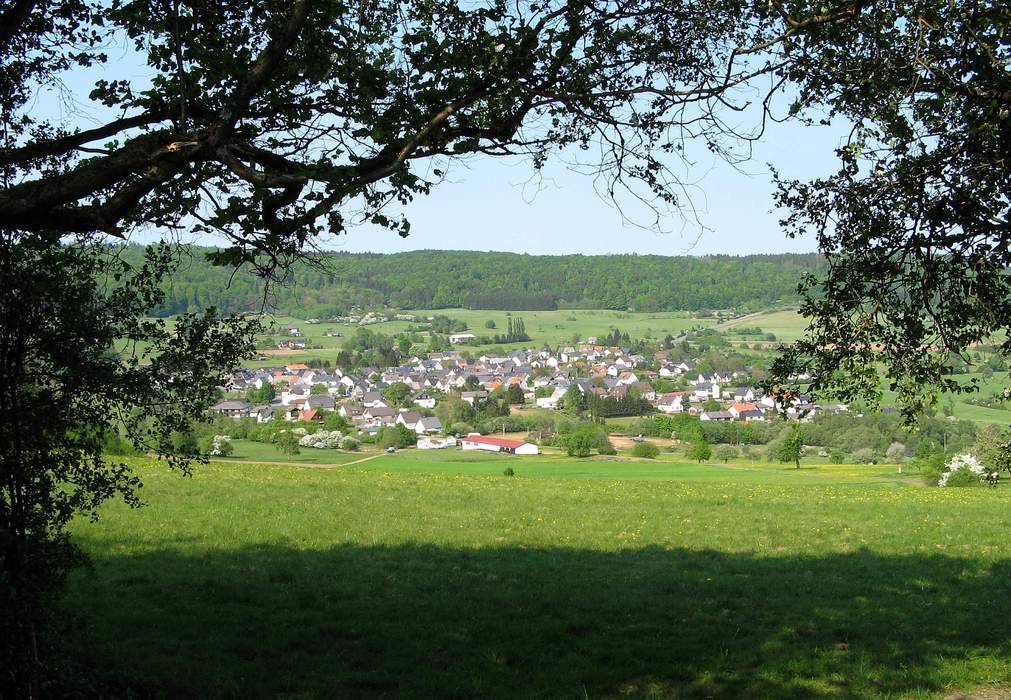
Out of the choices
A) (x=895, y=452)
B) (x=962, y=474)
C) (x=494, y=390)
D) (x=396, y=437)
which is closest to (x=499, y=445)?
(x=396, y=437)

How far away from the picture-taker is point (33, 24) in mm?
8938

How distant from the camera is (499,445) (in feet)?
227

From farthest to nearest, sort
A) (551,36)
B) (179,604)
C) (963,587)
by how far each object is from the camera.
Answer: (963,587)
(179,604)
(551,36)

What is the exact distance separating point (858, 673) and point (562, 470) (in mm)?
36252

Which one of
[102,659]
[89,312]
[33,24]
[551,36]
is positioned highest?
[33,24]

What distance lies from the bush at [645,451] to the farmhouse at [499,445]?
8138 mm

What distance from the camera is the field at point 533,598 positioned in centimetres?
886

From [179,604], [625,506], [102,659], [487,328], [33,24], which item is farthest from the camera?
[487,328]

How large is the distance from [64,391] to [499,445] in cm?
6250

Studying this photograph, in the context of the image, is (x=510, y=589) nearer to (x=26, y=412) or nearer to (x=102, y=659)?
(x=102, y=659)

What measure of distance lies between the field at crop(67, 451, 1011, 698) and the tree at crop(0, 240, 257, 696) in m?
1.06

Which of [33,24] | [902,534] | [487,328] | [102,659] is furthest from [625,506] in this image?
[487,328]

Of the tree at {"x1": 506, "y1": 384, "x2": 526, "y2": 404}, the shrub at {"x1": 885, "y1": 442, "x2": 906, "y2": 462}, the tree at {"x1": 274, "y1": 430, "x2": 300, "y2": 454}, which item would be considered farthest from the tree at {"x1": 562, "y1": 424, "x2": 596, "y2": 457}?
the tree at {"x1": 506, "y1": 384, "x2": 526, "y2": 404}

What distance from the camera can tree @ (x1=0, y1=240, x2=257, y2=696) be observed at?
6.63m
